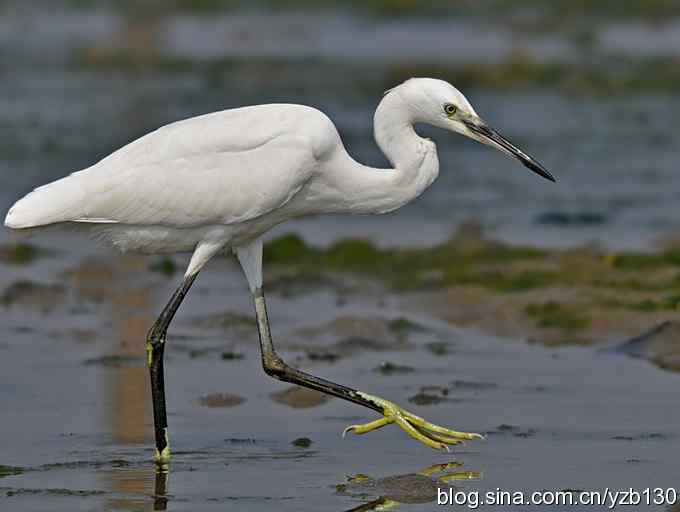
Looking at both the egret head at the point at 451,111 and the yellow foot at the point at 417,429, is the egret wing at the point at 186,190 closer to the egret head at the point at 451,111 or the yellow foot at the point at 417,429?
the egret head at the point at 451,111

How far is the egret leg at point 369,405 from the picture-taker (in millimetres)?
8062

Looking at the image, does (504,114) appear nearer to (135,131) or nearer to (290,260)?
(135,131)

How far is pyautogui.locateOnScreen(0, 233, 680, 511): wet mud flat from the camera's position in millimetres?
7547

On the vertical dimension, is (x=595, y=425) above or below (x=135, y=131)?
below

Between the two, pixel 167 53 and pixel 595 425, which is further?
pixel 167 53

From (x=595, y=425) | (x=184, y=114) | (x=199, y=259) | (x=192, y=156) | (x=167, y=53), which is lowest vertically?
(x=595, y=425)

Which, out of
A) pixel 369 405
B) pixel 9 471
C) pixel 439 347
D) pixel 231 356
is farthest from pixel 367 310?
pixel 9 471

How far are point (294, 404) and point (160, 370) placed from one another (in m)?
1.11

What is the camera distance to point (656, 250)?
1348 cm

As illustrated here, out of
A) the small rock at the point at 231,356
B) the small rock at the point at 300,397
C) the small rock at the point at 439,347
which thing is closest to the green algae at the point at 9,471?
the small rock at the point at 300,397

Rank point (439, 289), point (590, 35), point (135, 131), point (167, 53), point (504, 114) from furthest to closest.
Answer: point (590, 35)
point (167, 53)
point (504, 114)
point (135, 131)
point (439, 289)

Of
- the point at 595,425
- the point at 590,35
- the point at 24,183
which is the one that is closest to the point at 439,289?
the point at 595,425

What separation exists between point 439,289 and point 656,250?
2.34 m

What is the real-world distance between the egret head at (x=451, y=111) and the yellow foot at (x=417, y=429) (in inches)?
52.7
